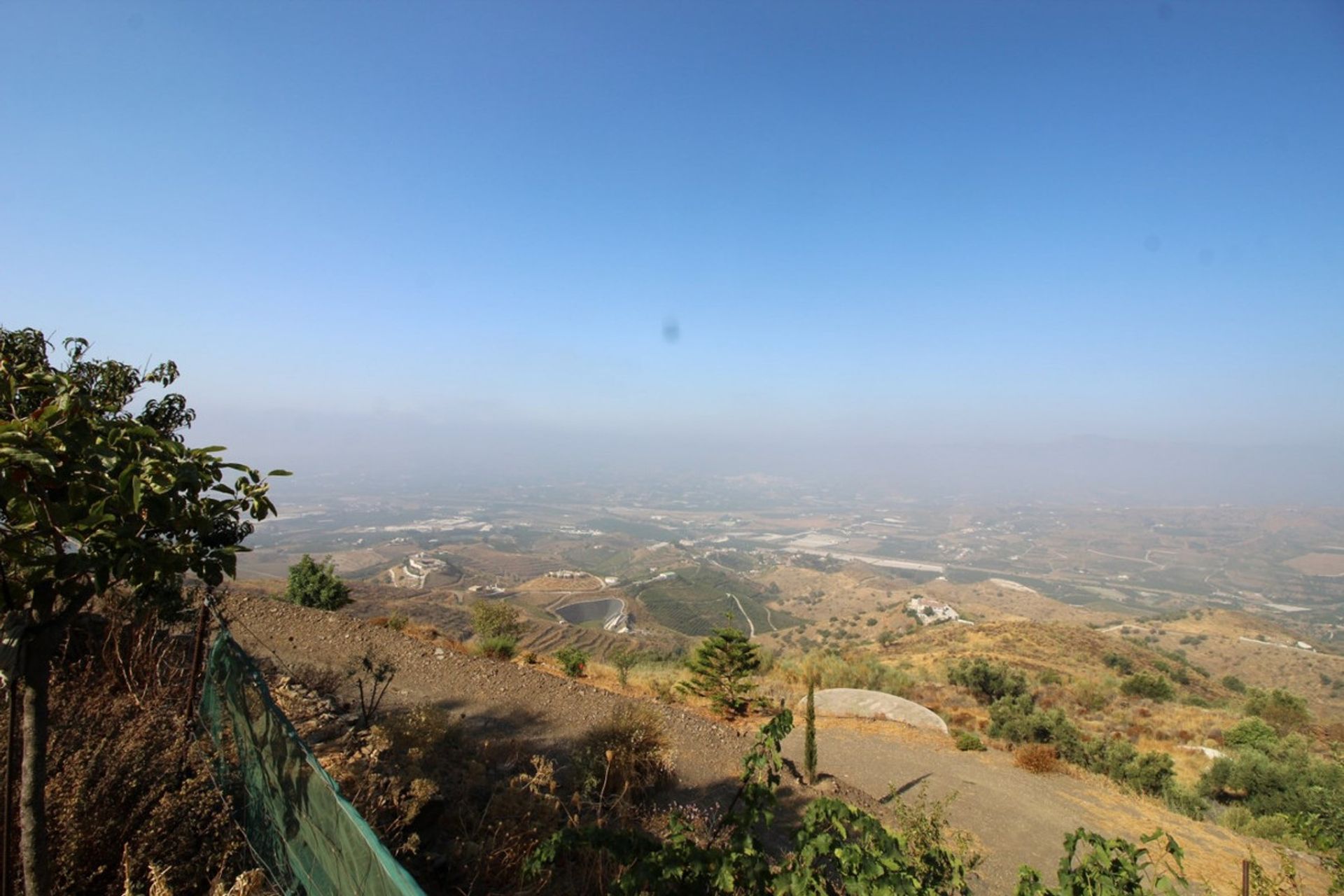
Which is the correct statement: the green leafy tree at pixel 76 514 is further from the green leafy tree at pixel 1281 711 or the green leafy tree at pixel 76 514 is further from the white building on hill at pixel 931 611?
the white building on hill at pixel 931 611

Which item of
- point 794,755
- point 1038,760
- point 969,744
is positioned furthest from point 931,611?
point 794,755

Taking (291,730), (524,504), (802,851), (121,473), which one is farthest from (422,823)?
(524,504)

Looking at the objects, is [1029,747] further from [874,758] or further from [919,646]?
[919,646]

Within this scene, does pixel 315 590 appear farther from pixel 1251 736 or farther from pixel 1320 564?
pixel 1320 564

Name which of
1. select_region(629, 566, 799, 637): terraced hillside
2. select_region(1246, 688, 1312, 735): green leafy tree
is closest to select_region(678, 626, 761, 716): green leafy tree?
select_region(1246, 688, 1312, 735): green leafy tree

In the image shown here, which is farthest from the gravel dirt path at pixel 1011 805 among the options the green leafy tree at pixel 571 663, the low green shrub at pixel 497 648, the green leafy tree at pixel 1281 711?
the green leafy tree at pixel 1281 711
